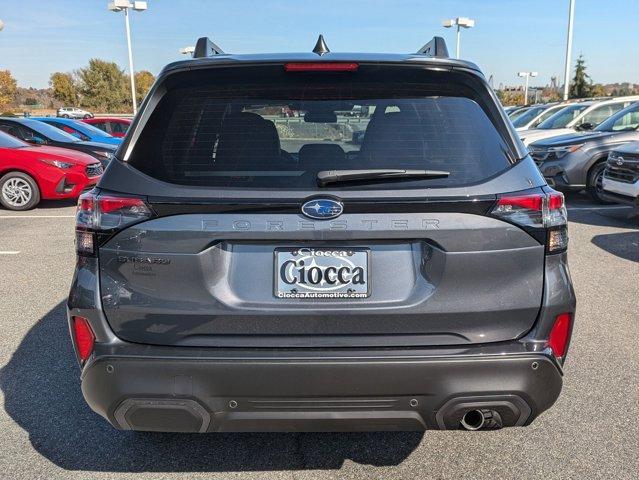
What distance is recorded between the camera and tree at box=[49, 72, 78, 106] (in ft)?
278

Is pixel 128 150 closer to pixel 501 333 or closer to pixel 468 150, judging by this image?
pixel 468 150

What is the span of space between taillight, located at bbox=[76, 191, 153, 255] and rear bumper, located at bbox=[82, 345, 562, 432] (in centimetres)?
45

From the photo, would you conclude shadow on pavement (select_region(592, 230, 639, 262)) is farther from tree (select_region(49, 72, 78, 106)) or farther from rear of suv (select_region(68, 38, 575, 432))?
tree (select_region(49, 72, 78, 106))

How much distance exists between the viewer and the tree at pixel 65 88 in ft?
278

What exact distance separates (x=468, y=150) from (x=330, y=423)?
120cm

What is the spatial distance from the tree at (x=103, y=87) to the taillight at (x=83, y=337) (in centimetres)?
8514

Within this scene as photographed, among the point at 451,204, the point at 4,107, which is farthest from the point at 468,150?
the point at 4,107

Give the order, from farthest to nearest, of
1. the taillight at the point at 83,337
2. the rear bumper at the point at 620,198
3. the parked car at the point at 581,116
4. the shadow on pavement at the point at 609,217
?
the parked car at the point at 581,116 < the shadow on pavement at the point at 609,217 < the rear bumper at the point at 620,198 < the taillight at the point at 83,337

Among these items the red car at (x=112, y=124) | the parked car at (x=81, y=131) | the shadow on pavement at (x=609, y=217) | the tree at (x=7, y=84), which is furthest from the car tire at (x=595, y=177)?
the tree at (x=7, y=84)

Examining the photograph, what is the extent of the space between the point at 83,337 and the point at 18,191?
9373mm

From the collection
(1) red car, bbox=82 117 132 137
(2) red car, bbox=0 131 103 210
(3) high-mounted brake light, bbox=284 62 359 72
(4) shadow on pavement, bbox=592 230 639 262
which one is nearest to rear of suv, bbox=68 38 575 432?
(3) high-mounted brake light, bbox=284 62 359 72

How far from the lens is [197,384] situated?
87.7 inches

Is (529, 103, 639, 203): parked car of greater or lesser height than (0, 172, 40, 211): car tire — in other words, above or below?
above

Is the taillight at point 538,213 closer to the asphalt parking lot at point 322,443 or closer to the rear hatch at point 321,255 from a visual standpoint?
the rear hatch at point 321,255
